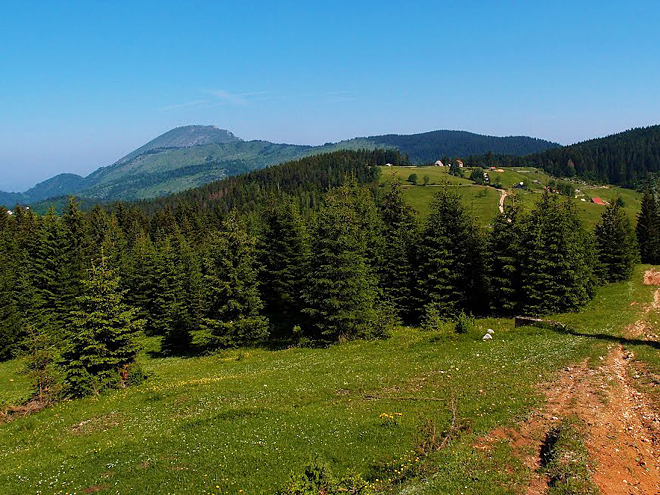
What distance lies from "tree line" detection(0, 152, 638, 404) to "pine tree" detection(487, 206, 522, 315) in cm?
16

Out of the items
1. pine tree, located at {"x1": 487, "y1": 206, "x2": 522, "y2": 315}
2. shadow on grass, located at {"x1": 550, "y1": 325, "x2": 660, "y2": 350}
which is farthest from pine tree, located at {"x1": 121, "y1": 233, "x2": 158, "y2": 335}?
shadow on grass, located at {"x1": 550, "y1": 325, "x2": 660, "y2": 350}

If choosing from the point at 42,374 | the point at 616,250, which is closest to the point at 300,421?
the point at 42,374

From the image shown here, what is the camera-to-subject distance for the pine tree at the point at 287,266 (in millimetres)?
58094

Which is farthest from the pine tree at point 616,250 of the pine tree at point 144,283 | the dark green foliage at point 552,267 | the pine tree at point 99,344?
the pine tree at point 144,283

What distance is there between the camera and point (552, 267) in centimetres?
4291

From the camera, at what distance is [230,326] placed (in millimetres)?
43750

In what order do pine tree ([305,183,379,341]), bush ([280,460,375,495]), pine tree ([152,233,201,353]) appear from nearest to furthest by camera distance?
bush ([280,460,375,495]) < pine tree ([305,183,379,341]) < pine tree ([152,233,201,353])

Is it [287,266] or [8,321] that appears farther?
[287,266]

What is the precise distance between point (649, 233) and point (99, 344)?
95473mm

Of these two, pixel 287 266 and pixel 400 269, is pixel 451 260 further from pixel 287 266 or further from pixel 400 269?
pixel 287 266

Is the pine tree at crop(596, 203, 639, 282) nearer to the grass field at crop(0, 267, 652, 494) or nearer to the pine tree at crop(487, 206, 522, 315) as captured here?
the pine tree at crop(487, 206, 522, 315)

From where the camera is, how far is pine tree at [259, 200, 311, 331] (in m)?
58.1

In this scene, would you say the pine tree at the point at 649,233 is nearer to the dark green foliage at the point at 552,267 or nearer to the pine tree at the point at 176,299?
the dark green foliage at the point at 552,267

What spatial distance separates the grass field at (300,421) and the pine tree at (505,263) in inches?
537
